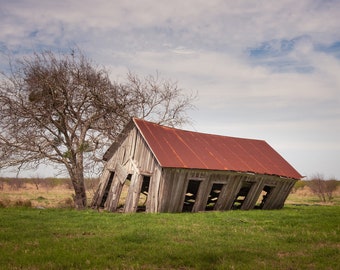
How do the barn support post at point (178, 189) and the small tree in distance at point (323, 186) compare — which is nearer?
the barn support post at point (178, 189)

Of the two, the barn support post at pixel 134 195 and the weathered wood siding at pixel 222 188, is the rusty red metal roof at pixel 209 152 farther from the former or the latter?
the barn support post at pixel 134 195

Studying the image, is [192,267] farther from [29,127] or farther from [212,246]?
[29,127]

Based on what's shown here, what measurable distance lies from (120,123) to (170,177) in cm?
606

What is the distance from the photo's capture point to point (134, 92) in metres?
23.6

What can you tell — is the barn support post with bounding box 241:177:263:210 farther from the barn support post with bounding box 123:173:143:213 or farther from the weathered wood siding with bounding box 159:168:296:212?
the barn support post with bounding box 123:173:143:213

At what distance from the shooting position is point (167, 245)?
8.88 meters


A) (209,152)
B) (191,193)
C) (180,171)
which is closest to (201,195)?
(180,171)

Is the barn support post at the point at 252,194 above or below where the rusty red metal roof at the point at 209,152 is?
below

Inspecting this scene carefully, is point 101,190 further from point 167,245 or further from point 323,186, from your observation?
point 323,186

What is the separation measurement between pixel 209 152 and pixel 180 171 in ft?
12.9

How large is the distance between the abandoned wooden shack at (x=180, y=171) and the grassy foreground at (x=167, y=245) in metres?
4.31

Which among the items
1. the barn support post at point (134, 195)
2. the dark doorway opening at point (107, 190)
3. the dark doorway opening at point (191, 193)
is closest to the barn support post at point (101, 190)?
the dark doorway opening at point (107, 190)

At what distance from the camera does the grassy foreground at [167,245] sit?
23.4ft

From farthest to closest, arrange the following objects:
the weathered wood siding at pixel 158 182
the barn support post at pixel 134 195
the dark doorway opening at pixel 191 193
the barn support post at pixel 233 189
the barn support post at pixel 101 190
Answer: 1. the dark doorway opening at pixel 191 193
2. the barn support post at pixel 101 190
3. the barn support post at pixel 233 189
4. the barn support post at pixel 134 195
5. the weathered wood siding at pixel 158 182
